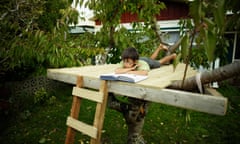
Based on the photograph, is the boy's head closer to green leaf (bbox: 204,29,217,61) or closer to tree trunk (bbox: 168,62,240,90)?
tree trunk (bbox: 168,62,240,90)

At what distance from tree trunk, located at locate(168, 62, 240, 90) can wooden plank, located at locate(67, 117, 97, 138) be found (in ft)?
3.17

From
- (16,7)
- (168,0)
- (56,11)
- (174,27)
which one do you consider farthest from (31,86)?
(168,0)

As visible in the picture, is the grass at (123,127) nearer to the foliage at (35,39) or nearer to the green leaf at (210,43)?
the foliage at (35,39)

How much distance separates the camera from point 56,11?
4.65 m

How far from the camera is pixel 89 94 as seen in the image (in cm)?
218

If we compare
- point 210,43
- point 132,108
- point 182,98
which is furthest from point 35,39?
point 210,43

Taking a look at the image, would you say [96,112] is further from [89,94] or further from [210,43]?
[210,43]

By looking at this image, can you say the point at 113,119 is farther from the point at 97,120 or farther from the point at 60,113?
the point at 97,120

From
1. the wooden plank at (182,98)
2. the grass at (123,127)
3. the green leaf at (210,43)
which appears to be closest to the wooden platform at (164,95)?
the wooden plank at (182,98)

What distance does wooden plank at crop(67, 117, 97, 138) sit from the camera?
2077 millimetres

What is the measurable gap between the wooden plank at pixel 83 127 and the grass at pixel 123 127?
1548mm

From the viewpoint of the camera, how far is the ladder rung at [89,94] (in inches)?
80.0

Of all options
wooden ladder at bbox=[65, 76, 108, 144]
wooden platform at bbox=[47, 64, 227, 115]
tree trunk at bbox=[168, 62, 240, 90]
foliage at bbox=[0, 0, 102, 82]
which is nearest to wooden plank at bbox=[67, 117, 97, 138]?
wooden ladder at bbox=[65, 76, 108, 144]

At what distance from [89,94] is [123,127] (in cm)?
246
